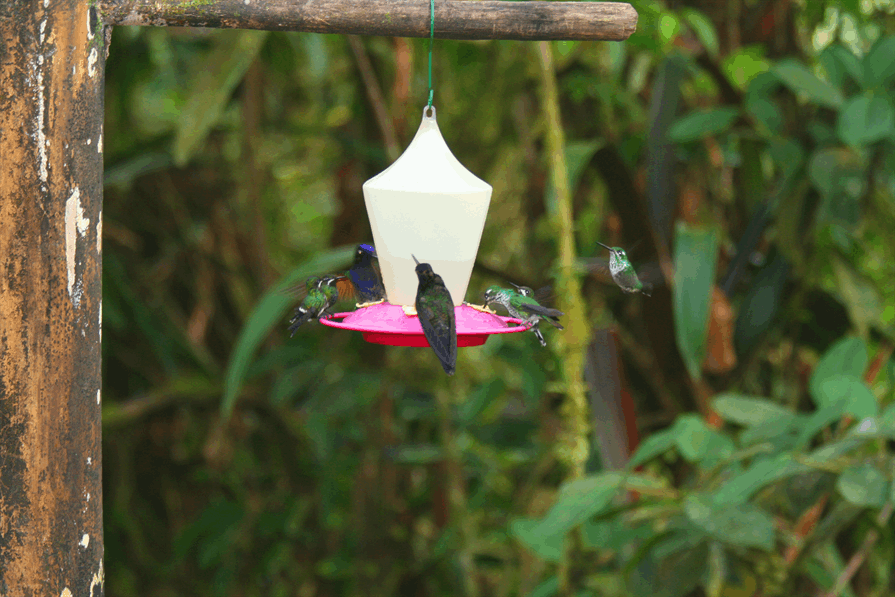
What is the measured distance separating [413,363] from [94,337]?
139 centimetres

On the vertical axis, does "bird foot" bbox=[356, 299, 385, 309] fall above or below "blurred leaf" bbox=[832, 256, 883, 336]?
above

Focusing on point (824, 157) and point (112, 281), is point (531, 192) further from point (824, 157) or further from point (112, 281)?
point (112, 281)

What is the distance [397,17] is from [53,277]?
28 centimetres

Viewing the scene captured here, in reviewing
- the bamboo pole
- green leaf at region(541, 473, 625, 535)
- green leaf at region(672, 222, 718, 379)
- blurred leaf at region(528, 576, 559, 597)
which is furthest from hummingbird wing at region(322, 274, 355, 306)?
blurred leaf at region(528, 576, 559, 597)

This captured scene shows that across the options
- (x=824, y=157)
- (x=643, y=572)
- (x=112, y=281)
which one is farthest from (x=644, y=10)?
(x=112, y=281)

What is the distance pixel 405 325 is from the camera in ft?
2.14

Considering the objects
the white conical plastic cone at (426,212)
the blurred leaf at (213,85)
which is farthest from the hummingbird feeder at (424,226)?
the blurred leaf at (213,85)

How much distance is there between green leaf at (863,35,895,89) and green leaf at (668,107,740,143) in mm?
227

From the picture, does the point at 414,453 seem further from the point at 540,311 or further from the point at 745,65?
the point at 540,311

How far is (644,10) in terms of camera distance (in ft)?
4.09

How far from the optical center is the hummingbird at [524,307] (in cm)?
68

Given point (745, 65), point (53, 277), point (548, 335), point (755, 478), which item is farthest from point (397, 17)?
point (745, 65)

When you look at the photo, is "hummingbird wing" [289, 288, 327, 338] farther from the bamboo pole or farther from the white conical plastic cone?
the bamboo pole

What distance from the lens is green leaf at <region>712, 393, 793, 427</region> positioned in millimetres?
1217
